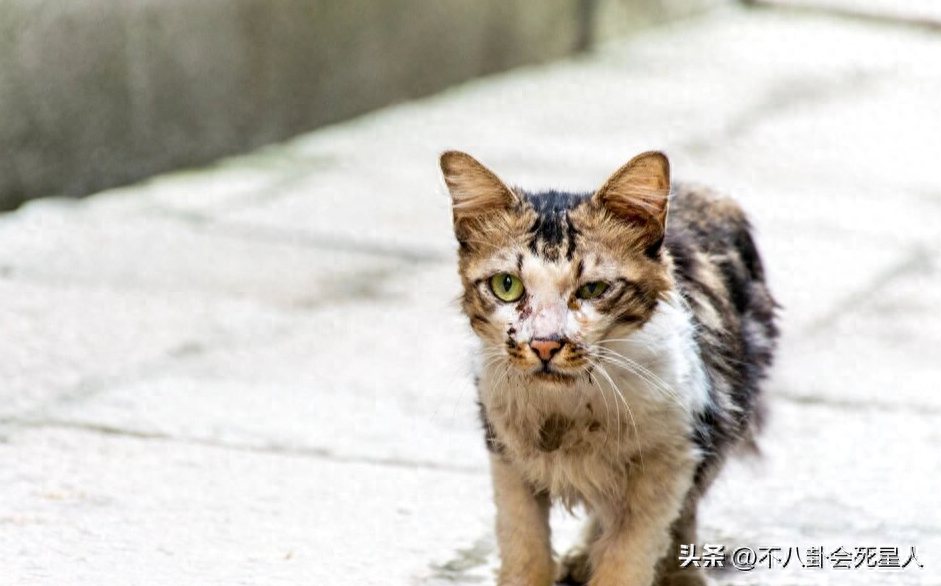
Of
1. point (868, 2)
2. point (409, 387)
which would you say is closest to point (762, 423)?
point (409, 387)

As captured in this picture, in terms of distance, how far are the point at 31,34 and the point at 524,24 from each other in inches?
182

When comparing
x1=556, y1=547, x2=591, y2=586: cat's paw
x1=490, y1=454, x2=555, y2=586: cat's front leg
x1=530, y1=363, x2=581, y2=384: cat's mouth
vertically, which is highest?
x1=530, y1=363, x2=581, y2=384: cat's mouth

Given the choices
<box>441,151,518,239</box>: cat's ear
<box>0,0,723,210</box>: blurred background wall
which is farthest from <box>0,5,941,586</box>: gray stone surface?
<box>441,151,518,239</box>: cat's ear

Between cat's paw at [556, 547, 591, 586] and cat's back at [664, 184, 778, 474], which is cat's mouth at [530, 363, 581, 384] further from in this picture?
cat's paw at [556, 547, 591, 586]

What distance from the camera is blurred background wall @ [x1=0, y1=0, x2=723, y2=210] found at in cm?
756

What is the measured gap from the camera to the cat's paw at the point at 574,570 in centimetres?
409

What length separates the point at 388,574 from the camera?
4.07 m

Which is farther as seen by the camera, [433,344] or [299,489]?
[433,344]

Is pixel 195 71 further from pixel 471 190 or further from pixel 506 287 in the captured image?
pixel 506 287

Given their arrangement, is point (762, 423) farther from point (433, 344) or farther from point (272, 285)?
point (272, 285)

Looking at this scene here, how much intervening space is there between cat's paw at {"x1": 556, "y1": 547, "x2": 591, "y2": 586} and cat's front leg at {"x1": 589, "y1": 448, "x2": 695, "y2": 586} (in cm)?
42

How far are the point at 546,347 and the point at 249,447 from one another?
182cm

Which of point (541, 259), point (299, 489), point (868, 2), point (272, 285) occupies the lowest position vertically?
point (868, 2)

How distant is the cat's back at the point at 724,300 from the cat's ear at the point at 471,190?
0.46 m
